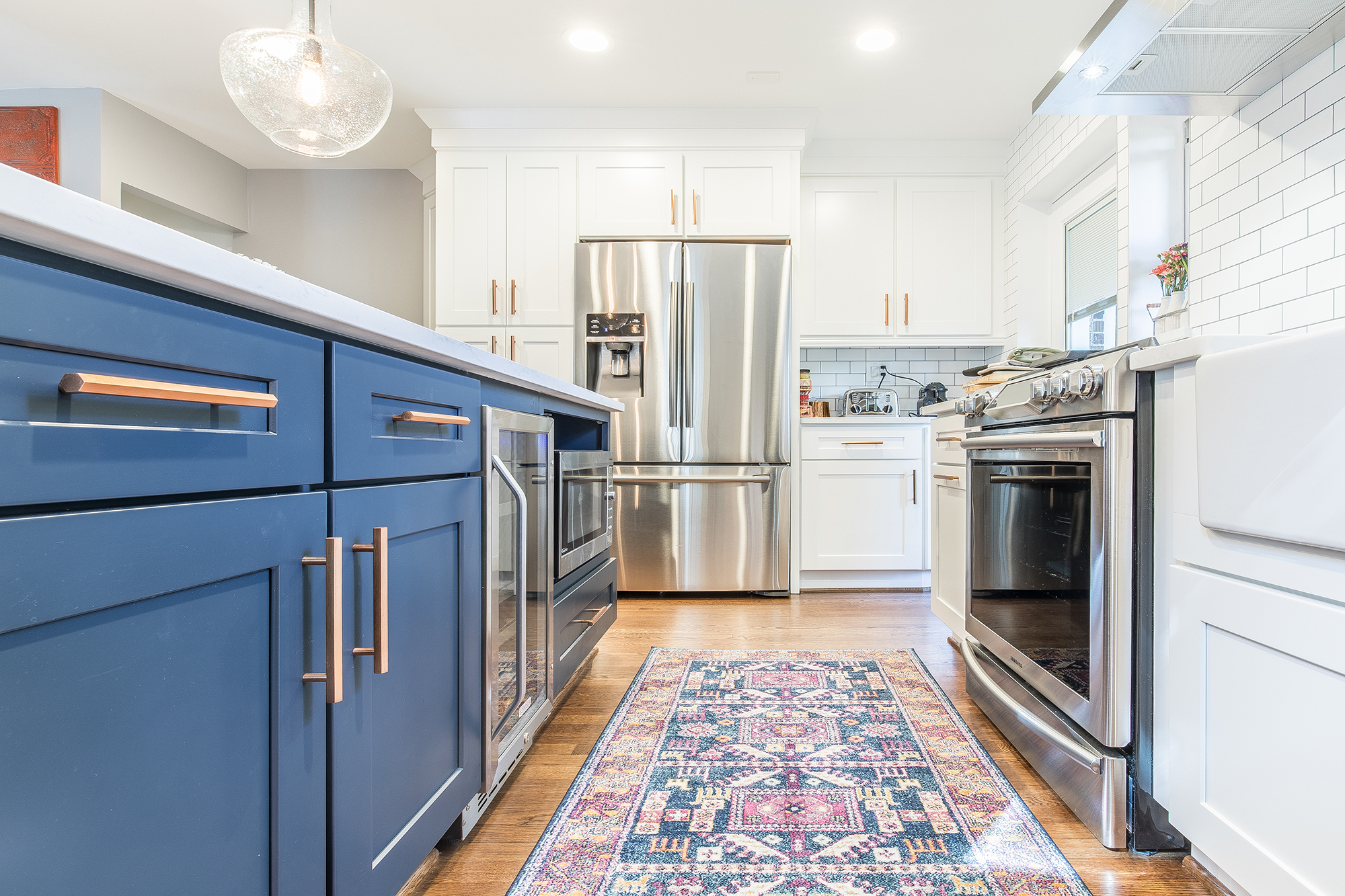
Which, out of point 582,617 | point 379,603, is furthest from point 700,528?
point 379,603

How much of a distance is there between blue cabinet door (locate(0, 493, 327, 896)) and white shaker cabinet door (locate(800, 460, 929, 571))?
9.47 ft

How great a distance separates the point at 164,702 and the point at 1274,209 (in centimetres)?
237

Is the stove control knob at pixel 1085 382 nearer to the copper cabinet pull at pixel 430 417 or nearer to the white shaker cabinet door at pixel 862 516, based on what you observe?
the copper cabinet pull at pixel 430 417

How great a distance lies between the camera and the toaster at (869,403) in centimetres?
372

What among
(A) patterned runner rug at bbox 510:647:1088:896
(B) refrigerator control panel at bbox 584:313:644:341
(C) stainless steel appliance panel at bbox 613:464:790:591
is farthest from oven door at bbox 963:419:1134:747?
(B) refrigerator control panel at bbox 584:313:644:341

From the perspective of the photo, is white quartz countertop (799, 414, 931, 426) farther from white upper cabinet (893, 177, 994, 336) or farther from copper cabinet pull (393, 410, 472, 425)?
copper cabinet pull (393, 410, 472, 425)

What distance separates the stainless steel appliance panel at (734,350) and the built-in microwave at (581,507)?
1.15 m

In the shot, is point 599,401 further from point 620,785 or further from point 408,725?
point 408,725

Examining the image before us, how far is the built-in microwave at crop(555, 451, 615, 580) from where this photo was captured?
5.28 ft

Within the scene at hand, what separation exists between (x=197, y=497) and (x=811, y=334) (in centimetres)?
338

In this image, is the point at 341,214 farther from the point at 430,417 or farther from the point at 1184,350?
the point at 1184,350

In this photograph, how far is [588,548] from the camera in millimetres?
1868

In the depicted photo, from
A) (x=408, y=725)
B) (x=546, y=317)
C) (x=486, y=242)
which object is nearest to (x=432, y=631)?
(x=408, y=725)

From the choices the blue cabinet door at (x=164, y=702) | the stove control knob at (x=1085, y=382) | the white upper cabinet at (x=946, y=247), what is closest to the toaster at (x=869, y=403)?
the white upper cabinet at (x=946, y=247)
